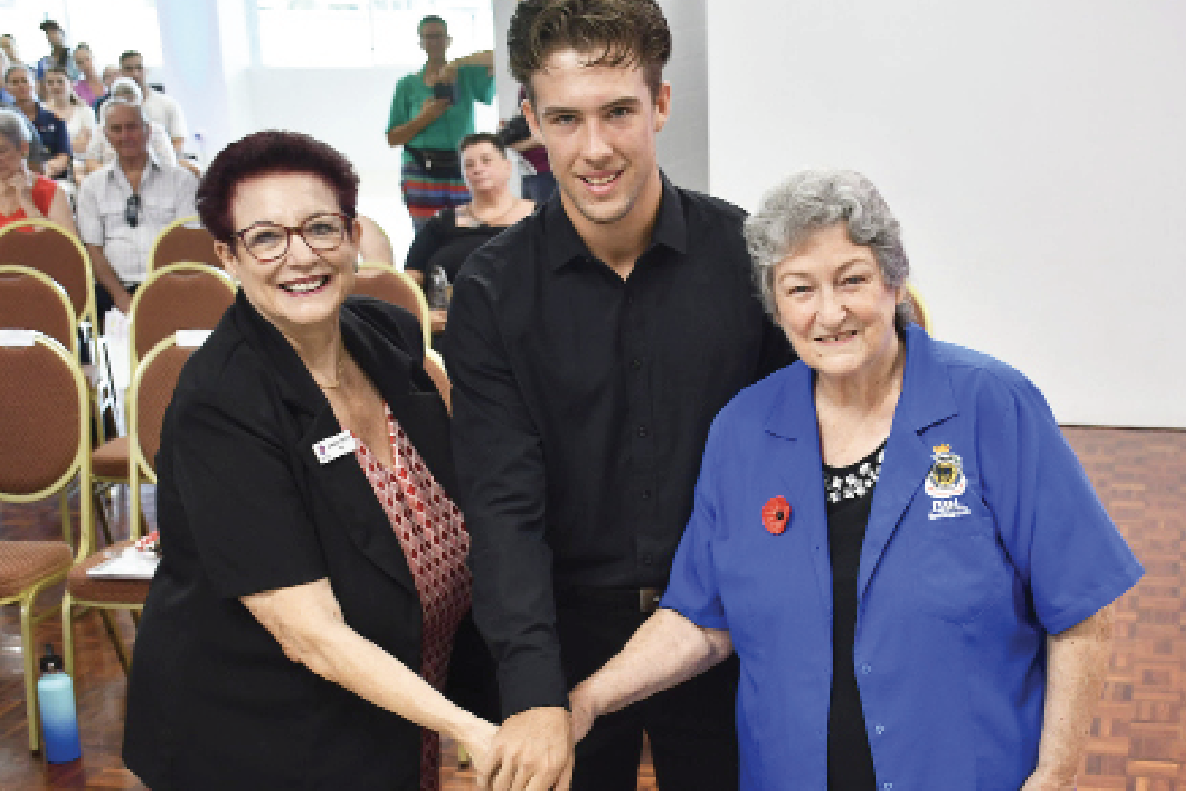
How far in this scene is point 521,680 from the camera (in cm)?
169

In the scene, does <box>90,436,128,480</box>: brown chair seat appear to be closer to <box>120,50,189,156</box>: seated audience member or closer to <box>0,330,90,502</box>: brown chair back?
<box>0,330,90,502</box>: brown chair back

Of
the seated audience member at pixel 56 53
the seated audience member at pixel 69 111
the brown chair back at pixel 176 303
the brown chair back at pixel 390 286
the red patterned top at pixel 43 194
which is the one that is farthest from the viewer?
the seated audience member at pixel 56 53

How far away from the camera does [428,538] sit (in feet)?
6.18

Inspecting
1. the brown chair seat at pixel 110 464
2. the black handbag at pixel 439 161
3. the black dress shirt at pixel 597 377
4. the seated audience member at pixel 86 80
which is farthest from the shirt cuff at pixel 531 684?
the seated audience member at pixel 86 80

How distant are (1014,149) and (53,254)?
→ 16.1 feet

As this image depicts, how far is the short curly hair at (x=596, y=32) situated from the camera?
164 centimetres

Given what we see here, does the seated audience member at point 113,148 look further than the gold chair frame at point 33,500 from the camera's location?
Yes

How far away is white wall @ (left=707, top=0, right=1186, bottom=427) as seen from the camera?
5.96m

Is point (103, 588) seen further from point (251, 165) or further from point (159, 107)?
point (159, 107)

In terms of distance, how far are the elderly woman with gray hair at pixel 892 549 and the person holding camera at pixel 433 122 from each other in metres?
6.51

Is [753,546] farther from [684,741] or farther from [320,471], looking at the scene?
[320,471]

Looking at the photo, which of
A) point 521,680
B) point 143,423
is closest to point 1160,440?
point 143,423

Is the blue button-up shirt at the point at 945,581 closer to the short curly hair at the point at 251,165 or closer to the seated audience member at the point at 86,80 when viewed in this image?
the short curly hair at the point at 251,165

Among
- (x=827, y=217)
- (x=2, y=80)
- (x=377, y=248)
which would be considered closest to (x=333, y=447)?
(x=827, y=217)
